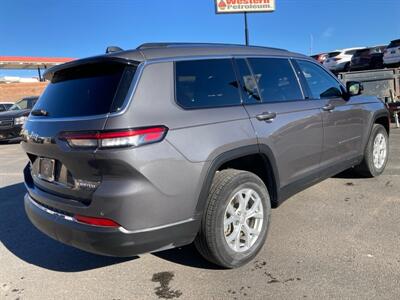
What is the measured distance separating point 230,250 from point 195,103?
4.05ft

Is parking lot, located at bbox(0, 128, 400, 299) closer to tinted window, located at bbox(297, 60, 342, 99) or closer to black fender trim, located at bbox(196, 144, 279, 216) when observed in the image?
black fender trim, located at bbox(196, 144, 279, 216)

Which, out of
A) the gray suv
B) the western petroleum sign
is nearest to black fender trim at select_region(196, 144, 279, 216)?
the gray suv

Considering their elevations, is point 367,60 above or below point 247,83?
above

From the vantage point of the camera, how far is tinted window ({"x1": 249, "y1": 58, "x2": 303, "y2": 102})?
157 inches

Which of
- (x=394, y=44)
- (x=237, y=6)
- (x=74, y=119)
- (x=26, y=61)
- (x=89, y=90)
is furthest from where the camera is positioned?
(x=26, y=61)

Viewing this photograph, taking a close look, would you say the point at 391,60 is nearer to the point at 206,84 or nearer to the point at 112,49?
the point at 206,84

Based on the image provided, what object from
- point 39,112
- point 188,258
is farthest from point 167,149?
point 39,112

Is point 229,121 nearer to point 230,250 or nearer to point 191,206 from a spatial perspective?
point 191,206

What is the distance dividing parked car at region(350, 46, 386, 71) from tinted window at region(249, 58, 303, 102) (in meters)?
18.7

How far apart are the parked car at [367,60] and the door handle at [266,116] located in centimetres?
1937

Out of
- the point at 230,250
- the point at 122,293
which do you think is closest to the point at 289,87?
the point at 230,250

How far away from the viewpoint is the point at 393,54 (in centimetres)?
1984

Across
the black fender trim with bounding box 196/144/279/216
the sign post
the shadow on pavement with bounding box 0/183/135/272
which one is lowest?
the shadow on pavement with bounding box 0/183/135/272

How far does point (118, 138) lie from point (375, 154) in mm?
4424
